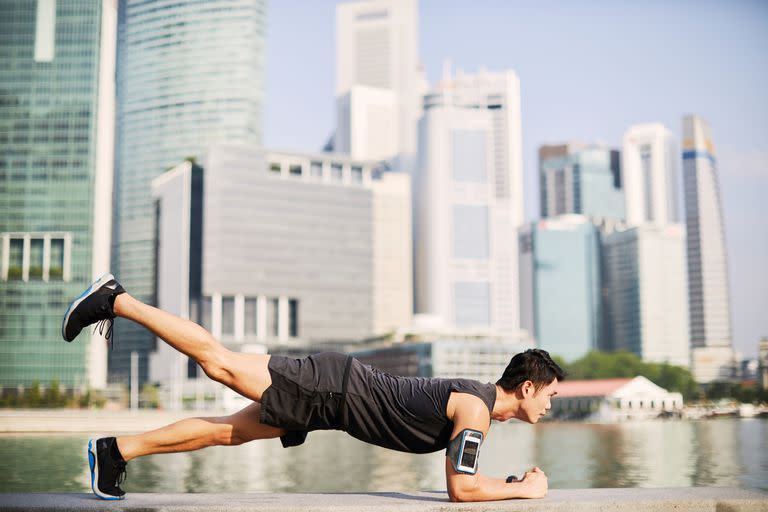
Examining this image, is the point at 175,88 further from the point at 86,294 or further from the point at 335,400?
the point at 335,400

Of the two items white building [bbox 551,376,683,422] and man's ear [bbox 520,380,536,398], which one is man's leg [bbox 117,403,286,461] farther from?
white building [bbox 551,376,683,422]

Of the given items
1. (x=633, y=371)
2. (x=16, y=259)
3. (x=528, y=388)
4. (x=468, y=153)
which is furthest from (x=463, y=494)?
(x=468, y=153)

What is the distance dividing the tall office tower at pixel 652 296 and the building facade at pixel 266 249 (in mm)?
73013

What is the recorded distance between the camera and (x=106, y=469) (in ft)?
18.6

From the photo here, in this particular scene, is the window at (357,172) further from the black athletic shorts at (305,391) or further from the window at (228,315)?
the black athletic shorts at (305,391)

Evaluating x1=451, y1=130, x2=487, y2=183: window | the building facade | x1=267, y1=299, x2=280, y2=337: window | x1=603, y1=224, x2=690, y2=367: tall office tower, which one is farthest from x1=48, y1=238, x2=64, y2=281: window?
x1=603, y1=224, x2=690, y2=367: tall office tower

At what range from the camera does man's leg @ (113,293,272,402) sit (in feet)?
18.0

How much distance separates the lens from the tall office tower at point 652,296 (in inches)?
7564

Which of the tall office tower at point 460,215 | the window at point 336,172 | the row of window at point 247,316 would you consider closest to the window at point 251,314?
the row of window at point 247,316

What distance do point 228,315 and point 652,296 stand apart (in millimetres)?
97815

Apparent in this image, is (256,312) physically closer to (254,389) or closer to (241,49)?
(241,49)

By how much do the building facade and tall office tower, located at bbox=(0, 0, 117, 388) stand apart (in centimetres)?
1620

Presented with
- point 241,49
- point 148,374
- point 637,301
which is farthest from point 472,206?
point 148,374

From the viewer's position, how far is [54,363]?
115m
